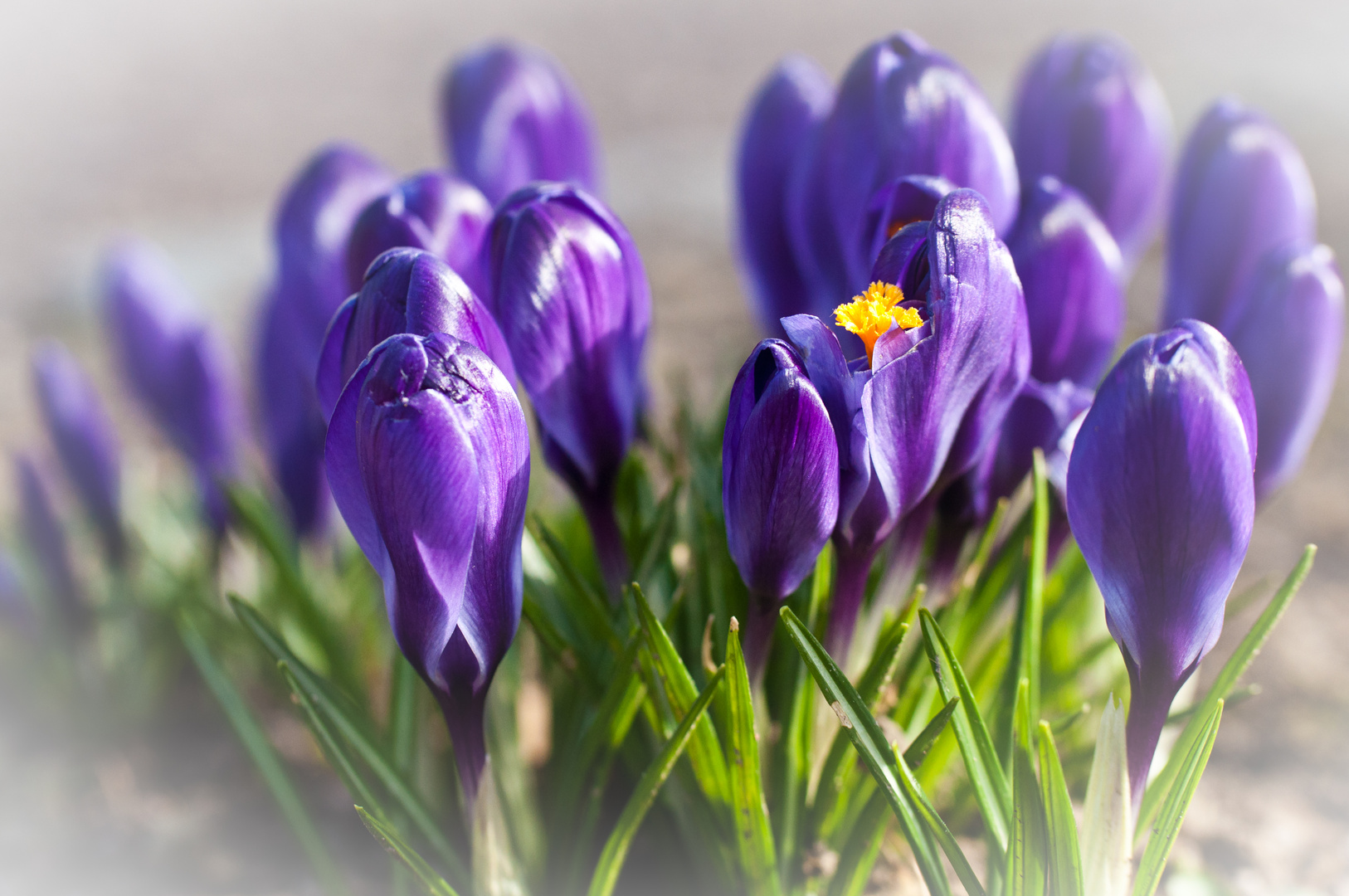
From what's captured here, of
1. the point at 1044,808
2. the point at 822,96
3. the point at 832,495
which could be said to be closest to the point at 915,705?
the point at 1044,808

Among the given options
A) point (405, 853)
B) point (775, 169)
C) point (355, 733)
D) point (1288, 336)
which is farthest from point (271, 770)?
point (1288, 336)

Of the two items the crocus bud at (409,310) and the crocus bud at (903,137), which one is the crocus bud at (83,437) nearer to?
the crocus bud at (409,310)

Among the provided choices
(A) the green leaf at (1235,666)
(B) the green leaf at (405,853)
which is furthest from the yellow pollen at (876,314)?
(B) the green leaf at (405,853)

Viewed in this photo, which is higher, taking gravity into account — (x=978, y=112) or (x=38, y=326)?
(x=978, y=112)

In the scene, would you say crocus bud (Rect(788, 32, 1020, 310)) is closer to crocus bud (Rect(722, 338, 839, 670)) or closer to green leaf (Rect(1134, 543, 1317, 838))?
crocus bud (Rect(722, 338, 839, 670))

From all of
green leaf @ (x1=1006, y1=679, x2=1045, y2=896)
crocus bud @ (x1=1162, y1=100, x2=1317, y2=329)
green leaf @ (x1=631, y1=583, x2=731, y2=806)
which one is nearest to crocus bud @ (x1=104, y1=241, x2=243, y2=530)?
green leaf @ (x1=631, y1=583, x2=731, y2=806)

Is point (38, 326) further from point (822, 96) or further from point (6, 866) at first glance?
point (822, 96)
